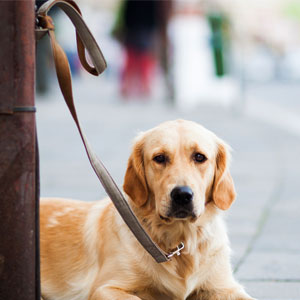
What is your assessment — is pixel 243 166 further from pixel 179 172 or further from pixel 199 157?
pixel 179 172

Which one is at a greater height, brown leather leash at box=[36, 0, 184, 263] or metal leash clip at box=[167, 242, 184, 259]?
brown leather leash at box=[36, 0, 184, 263]

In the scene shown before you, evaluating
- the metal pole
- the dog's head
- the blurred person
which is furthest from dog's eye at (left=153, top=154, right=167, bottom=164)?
the blurred person

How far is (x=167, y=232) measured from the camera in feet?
11.6

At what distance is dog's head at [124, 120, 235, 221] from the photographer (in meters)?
3.29

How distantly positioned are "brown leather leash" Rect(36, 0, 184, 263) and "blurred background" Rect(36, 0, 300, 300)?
950mm

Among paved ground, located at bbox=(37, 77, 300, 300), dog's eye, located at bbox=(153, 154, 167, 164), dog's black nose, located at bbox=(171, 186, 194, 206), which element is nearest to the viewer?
dog's black nose, located at bbox=(171, 186, 194, 206)

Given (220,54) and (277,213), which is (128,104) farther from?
(277,213)

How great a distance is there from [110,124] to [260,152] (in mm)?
3515

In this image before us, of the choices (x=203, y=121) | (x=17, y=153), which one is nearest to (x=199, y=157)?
(x=17, y=153)

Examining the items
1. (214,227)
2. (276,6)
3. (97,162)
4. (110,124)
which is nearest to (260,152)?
(110,124)

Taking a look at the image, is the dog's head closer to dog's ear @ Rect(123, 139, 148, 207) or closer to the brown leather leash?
dog's ear @ Rect(123, 139, 148, 207)

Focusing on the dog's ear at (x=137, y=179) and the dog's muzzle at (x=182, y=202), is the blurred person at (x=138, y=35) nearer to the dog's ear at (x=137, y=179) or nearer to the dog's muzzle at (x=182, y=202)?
the dog's ear at (x=137, y=179)

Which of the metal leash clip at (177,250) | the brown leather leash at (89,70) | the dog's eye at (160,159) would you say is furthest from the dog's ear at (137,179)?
the brown leather leash at (89,70)

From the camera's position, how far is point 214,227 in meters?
3.66
